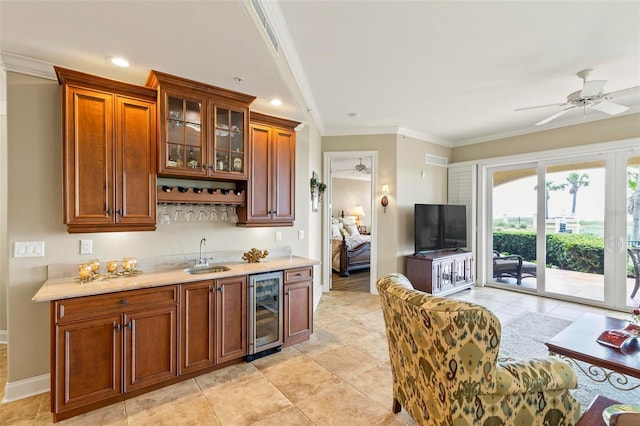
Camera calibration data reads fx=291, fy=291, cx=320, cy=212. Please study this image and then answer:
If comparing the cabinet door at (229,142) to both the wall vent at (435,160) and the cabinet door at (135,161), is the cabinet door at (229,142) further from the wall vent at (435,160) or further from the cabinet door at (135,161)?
the wall vent at (435,160)

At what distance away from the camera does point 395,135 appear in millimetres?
5059

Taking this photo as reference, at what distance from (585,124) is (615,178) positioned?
3.04ft

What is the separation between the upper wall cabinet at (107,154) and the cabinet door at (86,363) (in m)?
0.78

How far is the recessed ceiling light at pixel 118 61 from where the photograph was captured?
2209 mm

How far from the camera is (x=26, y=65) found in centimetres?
226

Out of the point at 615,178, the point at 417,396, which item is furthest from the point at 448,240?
the point at 417,396

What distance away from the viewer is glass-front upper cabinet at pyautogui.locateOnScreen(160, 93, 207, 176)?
256cm

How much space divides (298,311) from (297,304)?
81 mm

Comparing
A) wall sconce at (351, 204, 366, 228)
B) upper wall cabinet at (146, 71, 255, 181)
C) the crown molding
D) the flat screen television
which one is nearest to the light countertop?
upper wall cabinet at (146, 71, 255, 181)

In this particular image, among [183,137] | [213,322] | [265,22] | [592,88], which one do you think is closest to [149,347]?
[213,322]

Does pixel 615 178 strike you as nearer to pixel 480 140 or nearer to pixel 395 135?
pixel 480 140

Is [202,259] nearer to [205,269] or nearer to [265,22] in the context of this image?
[205,269]

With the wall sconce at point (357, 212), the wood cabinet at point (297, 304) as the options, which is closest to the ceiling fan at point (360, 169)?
the wall sconce at point (357, 212)

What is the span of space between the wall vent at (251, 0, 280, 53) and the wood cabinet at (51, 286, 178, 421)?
210 cm
